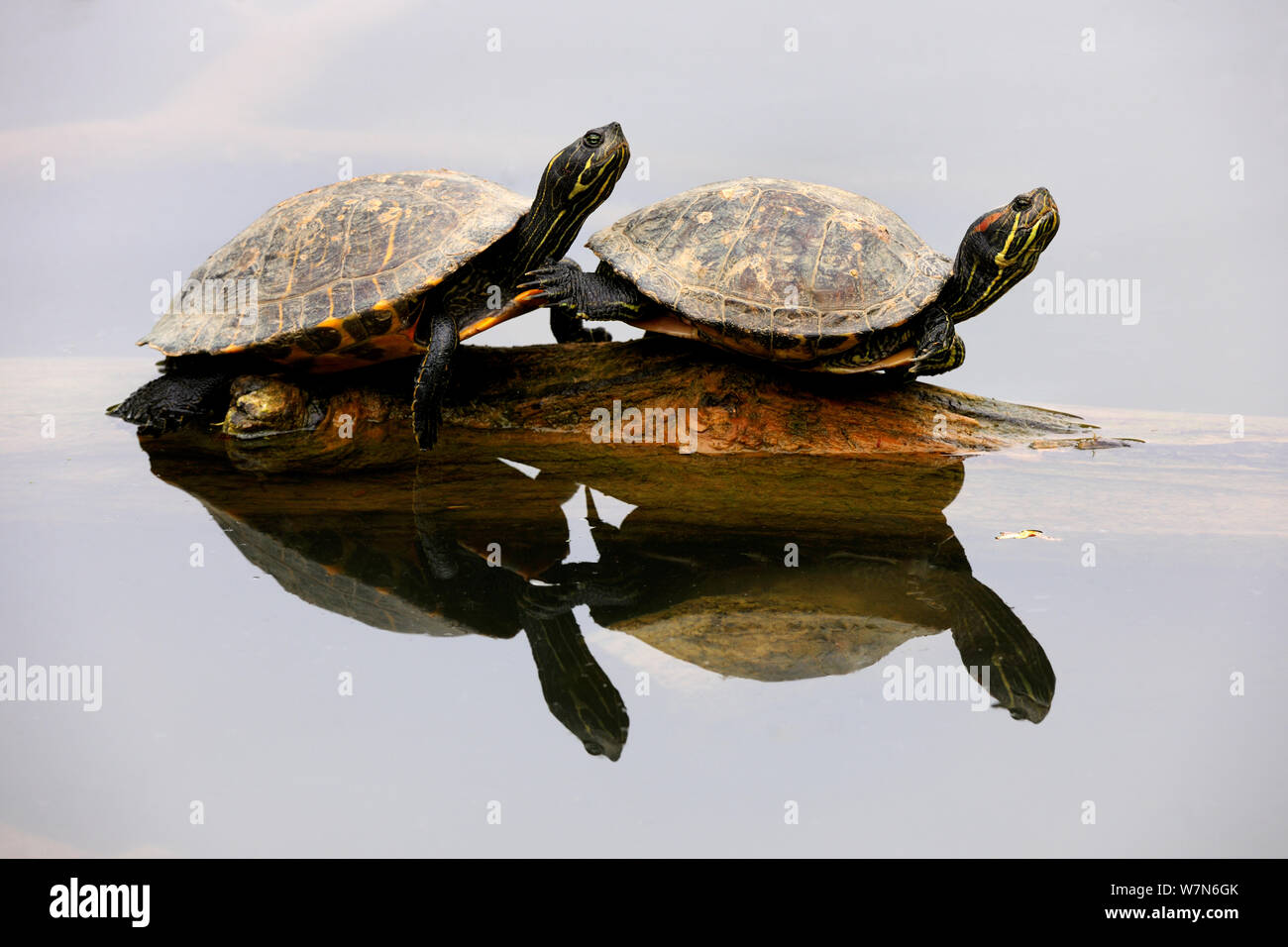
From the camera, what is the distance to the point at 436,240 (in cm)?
612

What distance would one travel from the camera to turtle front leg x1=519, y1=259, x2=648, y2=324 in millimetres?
6047

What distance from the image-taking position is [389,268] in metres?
6.06

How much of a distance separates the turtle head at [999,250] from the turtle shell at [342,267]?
2.82 m

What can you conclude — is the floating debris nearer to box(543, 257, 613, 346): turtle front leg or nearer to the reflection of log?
the reflection of log

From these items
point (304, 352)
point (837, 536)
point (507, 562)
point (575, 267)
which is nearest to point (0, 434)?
point (304, 352)

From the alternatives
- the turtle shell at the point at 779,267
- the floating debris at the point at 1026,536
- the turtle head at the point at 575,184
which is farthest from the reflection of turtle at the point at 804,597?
the turtle head at the point at 575,184

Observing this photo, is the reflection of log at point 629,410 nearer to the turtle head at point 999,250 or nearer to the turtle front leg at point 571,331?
the turtle front leg at point 571,331

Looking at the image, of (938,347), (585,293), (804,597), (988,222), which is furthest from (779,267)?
(804,597)

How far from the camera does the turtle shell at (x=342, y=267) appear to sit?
237 inches

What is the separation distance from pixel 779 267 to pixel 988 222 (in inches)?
52.4

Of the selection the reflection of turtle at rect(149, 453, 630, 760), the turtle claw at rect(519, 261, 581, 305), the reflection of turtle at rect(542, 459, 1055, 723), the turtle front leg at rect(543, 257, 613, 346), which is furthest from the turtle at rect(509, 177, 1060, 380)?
the reflection of turtle at rect(149, 453, 630, 760)

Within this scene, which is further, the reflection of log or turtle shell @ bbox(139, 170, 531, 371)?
the reflection of log

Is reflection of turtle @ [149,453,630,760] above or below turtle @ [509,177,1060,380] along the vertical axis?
below

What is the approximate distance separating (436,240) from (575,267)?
877 mm
